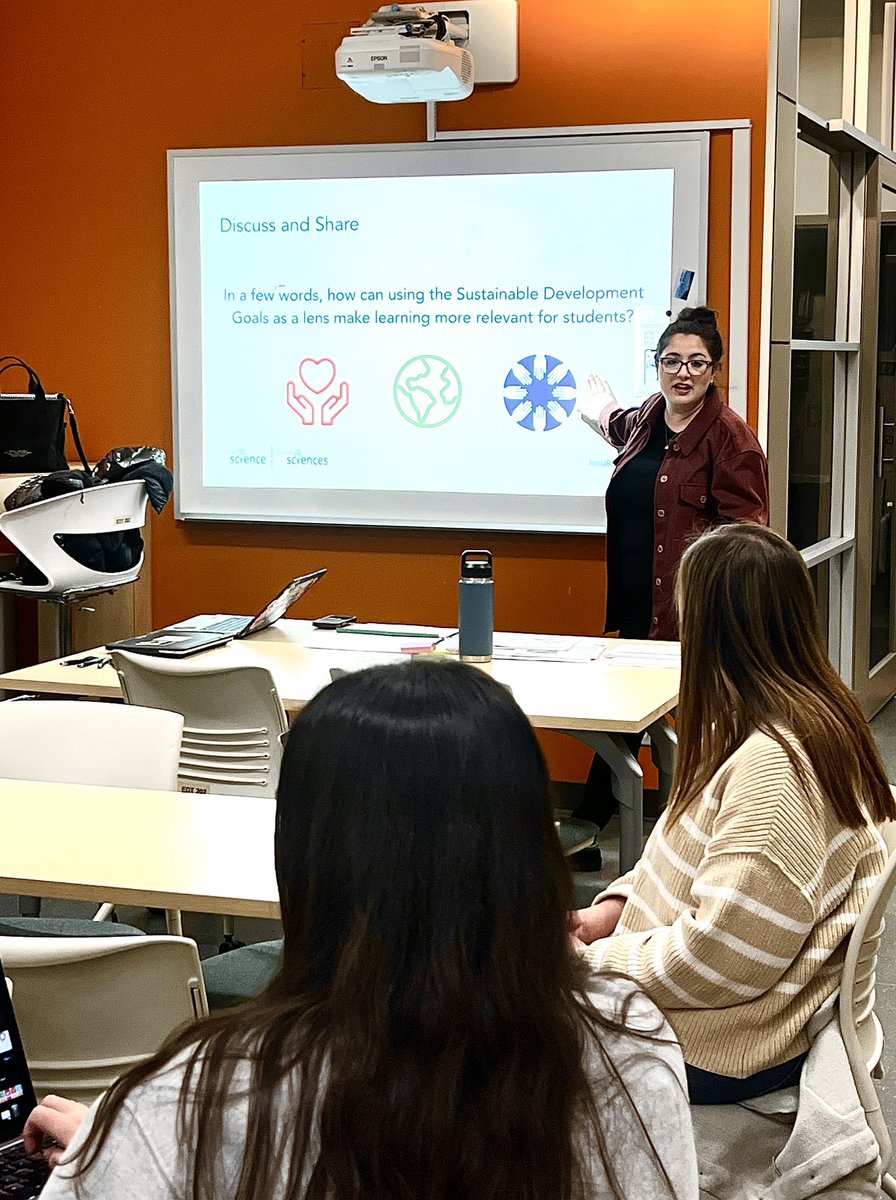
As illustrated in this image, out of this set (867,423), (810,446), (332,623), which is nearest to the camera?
(332,623)

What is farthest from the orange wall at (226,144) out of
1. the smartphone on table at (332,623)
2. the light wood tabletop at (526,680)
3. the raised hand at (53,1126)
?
the raised hand at (53,1126)

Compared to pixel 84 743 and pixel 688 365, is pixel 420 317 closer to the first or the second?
pixel 688 365

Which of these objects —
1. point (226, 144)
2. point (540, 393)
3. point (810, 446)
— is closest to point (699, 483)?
point (810, 446)

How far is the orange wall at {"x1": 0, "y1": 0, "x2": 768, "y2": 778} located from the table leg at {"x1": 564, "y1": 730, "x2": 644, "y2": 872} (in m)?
1.98

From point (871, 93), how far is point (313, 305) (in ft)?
7.51

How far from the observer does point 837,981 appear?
1.85 m

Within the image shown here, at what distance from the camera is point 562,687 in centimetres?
354

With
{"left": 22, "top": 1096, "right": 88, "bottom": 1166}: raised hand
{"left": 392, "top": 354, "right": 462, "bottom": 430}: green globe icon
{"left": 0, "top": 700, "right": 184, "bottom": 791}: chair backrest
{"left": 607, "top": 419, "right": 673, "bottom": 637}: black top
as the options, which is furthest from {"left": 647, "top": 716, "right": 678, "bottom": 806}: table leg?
{"left": 22, "top": 1096, "right": 88, "bottom": 1166}: raised hand

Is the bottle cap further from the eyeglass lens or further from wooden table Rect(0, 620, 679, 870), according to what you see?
the eyeglass lens

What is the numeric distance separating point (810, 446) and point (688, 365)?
907 millimetres

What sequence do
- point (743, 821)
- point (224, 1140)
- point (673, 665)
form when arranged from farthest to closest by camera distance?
point (673, 665) < point (743, 821) < point (224, 1140)

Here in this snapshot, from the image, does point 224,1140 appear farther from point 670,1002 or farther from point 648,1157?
point 670,1002

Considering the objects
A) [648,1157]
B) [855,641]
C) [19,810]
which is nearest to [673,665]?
[19,810]

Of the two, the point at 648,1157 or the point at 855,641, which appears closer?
the point at 648,1157
